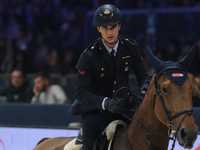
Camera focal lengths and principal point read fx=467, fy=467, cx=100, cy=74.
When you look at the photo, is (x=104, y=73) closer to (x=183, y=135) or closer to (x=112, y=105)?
(x=112, y=105)

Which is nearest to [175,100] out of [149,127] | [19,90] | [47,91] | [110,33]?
[149,127]

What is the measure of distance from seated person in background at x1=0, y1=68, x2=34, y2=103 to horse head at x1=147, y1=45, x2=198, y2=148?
5.84 meters

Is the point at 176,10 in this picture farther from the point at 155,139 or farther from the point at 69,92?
the point at 155,139

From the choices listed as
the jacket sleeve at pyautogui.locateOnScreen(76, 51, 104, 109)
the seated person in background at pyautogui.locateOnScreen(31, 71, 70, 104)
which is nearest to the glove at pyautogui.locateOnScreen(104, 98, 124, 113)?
the jacket sleeve at pyautogui.locateOnScreen(76, 51, 104, 109)

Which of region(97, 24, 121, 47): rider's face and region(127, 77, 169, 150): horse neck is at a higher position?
region(97, 24, 121, 47): rider's face

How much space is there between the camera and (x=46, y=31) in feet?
44.7

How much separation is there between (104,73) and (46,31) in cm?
918

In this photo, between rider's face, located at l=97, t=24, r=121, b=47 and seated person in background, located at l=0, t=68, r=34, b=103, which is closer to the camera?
rider's face, located at l=97, t=24, r=121, b=47

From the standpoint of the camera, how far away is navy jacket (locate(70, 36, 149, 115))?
15.1 ft

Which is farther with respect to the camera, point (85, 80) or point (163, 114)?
point (85, 80)

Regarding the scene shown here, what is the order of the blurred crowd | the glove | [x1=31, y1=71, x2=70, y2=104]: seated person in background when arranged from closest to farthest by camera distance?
the glove, [x1=31, y1=71, x2=70, y2=104]: seated person in background, the blurred crowd

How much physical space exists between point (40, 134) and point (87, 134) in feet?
9.08

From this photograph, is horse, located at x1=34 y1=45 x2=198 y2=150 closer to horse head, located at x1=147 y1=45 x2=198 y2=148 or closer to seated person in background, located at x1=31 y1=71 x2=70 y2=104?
horse head, located at x1=147 y1=45 x2=198 y2=148

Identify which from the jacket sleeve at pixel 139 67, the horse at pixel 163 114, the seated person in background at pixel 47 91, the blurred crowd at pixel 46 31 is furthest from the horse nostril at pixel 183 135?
the blurred crowd at pixel 46 31
